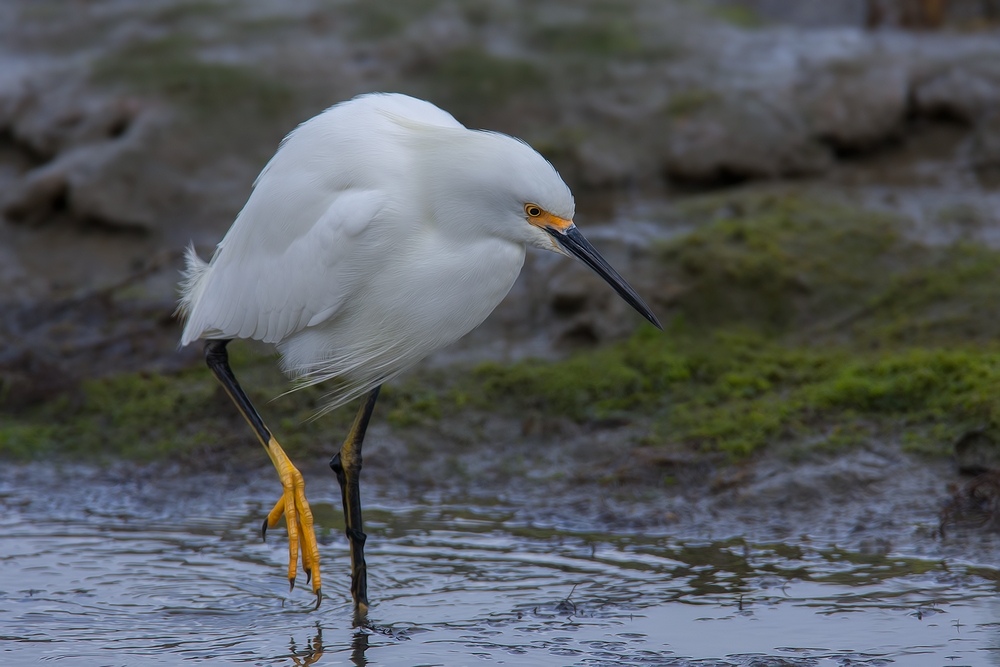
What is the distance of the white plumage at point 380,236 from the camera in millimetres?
3717

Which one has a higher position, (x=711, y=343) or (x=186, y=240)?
(x=186, y=240)

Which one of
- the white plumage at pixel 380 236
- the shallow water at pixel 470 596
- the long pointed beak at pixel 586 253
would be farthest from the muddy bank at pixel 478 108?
the long pointed beak at pixel 586 253

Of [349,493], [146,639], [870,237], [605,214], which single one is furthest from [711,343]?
[146,639]

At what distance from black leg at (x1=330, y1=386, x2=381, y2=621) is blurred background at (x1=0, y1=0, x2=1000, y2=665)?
0.42 feet

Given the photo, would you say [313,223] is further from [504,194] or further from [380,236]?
[504,194]

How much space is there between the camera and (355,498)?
14.4 feet

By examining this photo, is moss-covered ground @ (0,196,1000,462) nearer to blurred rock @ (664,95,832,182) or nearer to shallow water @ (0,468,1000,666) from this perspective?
shallow water @ (0,468,1000,666)

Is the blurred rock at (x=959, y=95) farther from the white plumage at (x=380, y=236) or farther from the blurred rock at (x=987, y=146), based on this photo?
the white plumage at (x=380, y=236)

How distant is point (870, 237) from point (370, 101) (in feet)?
12.4

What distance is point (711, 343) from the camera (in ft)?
20.7

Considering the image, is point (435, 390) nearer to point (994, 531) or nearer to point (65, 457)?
point (65, 457)

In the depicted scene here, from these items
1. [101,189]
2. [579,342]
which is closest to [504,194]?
[579,342]

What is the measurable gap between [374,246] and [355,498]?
3.68 feet

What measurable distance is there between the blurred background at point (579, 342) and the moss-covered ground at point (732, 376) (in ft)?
0.07
